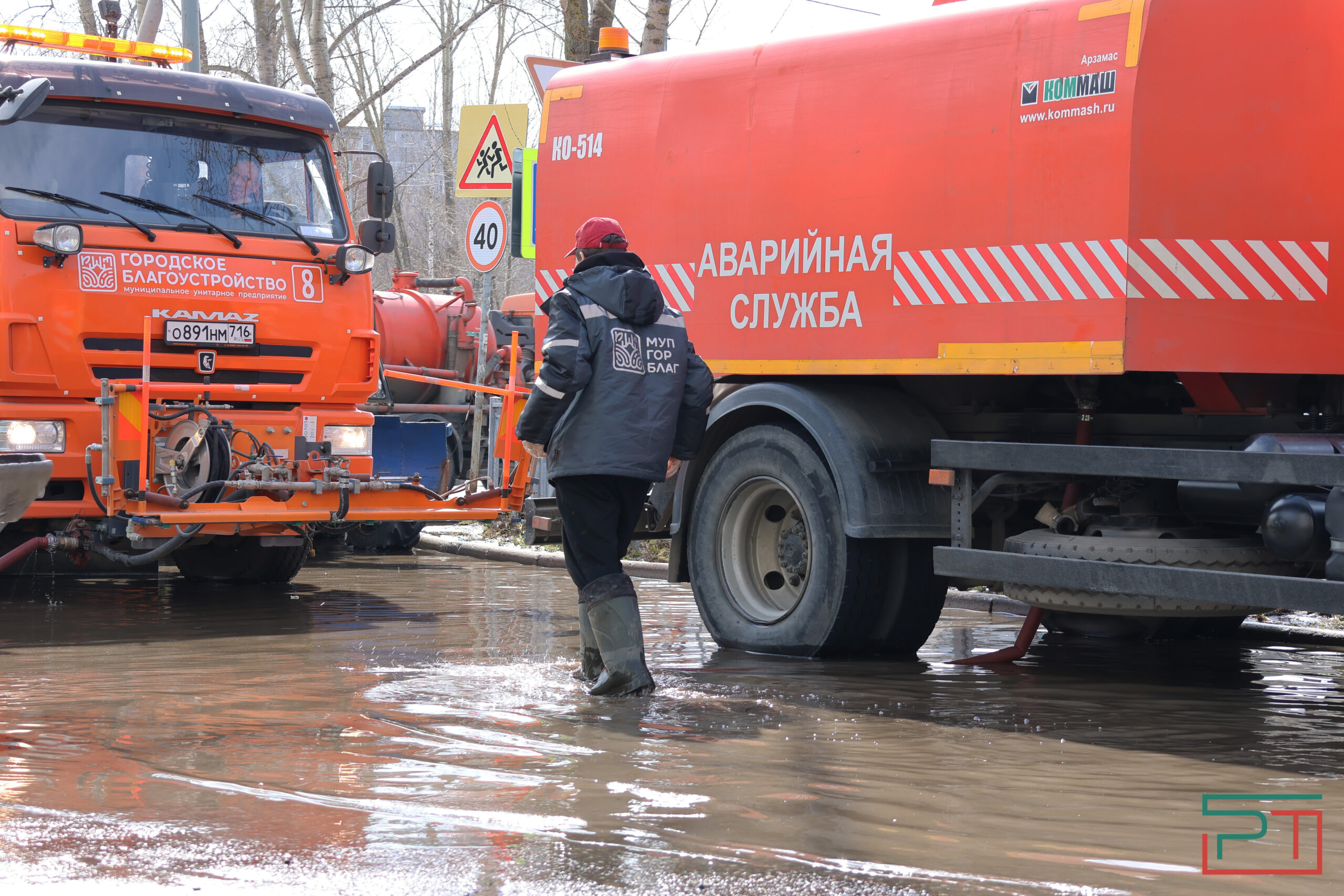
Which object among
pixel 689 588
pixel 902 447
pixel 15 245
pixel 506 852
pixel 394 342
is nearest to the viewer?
pixel 506 852

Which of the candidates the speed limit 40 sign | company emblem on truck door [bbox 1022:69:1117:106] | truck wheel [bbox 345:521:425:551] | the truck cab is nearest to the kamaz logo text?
the truck cab

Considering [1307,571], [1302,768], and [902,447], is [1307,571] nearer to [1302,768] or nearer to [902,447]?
[1302,768]

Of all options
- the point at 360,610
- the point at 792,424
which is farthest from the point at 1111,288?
the point at 360,610

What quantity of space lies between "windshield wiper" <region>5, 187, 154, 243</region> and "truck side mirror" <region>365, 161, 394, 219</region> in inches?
59.7

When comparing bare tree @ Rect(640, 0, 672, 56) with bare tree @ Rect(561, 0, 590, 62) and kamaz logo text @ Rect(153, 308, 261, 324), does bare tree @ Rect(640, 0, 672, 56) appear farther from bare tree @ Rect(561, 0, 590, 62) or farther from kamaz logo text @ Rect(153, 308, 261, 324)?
kamaz logo text @ Rect(153, 308, 261, 324)

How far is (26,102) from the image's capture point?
844 centimetres

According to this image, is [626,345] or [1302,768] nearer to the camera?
[1302,768]

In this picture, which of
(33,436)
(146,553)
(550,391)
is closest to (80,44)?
(33,436)

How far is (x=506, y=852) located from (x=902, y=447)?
12.0 feet

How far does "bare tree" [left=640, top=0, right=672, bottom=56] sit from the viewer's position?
1469cm

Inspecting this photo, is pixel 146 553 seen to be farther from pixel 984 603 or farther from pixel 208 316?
pixel 984 603

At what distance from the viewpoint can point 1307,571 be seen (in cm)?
602

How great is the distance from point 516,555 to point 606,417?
6737 millimetres

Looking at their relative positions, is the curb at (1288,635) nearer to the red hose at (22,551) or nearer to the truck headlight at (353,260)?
the truck headlight at (353,260)
